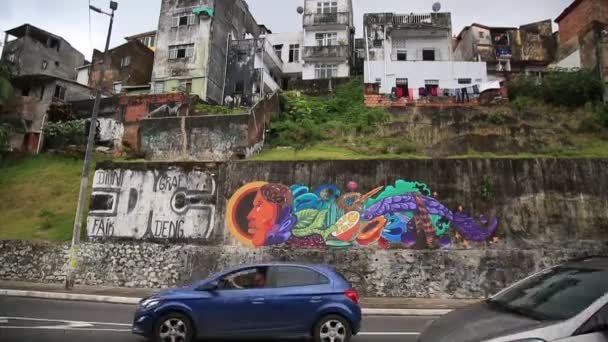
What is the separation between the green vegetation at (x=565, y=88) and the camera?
2473 cm

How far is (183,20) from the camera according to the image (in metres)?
35.8

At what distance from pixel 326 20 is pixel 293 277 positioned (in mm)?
33682

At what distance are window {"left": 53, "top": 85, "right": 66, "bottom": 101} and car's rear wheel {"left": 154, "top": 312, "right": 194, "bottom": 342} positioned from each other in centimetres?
3352

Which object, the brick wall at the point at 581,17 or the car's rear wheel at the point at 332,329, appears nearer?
the car's rear wheel at the point at 332,329

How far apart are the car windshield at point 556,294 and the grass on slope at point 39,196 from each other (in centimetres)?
1726

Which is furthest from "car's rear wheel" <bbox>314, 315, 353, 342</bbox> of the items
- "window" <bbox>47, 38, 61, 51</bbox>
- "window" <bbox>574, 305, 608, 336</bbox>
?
"window" <bbox>47, 38, 61, 51</bbox>

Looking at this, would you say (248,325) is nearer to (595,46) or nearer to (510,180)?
(510,180)

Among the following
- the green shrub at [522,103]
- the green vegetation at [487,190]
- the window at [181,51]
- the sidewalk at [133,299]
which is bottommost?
the sidewalk at [133,299]

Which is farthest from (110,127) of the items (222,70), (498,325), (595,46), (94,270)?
(595,46)

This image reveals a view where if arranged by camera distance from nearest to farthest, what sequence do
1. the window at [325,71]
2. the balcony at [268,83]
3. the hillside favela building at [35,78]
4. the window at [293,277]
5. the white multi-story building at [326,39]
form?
the window at [293,277] → the hillside favela building at [35,78] → the balcony at [268,83] → the white multi-story building at [326,39] → the window at [325,71]

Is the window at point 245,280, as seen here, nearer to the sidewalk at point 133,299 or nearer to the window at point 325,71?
the sidewalk at point 133,299

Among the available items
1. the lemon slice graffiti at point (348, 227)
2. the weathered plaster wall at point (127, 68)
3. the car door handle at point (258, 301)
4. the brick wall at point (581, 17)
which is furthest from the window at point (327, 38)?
the car door handle at point (258, 301)

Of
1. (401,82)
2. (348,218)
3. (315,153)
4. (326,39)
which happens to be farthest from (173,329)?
(326,39)

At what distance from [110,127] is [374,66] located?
66.5ft
